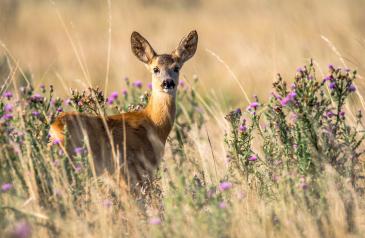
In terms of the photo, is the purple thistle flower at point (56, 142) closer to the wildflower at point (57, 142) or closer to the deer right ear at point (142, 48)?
the wildflower at point (57, 142)

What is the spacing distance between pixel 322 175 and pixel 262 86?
774 centimetres

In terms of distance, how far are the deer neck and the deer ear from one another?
0.71 m

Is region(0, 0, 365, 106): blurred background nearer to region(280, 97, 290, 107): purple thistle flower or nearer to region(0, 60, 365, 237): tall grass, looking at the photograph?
region(0, 60, 365, 237): tall grass

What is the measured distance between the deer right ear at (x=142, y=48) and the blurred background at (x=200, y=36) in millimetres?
3829

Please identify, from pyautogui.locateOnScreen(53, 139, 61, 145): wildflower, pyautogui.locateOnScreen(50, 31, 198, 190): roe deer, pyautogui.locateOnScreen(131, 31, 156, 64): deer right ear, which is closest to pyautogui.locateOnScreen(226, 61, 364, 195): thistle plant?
pyautogui.locateOnScreen(50, 31, 198, 190): roe deer

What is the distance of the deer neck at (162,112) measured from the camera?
7008 mm

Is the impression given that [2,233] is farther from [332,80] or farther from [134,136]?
[332,80]

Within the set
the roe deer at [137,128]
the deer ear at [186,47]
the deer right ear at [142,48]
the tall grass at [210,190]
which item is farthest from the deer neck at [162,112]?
the tall grass at [210,190]

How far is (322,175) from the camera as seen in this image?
5.36 m

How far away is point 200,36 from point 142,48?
33.1ft

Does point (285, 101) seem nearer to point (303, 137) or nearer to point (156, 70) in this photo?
point (303, 137)

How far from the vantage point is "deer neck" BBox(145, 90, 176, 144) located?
7008 mm

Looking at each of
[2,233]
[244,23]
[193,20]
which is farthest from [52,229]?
[193,20]

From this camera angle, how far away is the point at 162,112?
7.07 m
